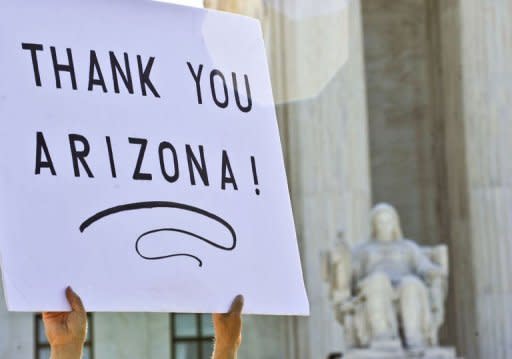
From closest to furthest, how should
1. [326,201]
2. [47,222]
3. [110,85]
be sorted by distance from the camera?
[47,222]
[110,85]
[326,201]

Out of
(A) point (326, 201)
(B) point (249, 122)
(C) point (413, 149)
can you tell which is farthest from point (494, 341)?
(B) point (249, 122)

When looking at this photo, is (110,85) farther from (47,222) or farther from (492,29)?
(492,29)

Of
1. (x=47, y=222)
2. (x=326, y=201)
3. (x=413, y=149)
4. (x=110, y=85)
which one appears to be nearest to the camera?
(x=47, y=222)

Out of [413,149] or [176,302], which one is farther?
[413,149]

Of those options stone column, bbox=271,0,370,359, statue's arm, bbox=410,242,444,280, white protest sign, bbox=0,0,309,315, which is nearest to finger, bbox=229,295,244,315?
white protest sign, bbox=0,0,309,315

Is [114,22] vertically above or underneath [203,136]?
above

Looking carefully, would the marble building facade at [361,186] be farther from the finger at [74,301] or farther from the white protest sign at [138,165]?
the finger at [74,301]

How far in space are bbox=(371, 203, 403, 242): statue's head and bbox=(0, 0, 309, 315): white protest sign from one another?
47.7ft

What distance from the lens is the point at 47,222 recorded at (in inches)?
170

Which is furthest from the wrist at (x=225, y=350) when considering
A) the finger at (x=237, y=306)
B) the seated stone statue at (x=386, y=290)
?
the seated stone statue at (x=386, y=290)

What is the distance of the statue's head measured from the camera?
19.4 metres

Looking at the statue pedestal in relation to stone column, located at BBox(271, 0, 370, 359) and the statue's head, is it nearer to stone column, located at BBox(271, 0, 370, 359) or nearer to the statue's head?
the statue's head

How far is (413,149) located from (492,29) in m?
4.66

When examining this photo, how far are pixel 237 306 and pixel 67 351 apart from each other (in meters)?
0.63
